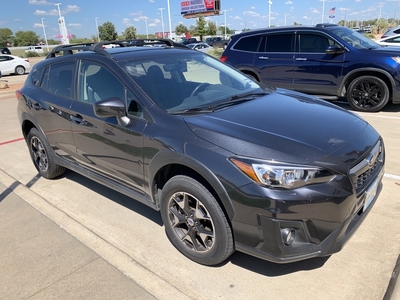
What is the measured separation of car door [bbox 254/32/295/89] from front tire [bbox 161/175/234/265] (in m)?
6.06

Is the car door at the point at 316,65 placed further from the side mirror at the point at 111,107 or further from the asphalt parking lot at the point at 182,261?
the side mirror at the point at 111,107

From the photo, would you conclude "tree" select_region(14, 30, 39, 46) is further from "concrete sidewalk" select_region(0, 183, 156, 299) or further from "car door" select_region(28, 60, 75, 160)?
"concrete sidewalk" select_region(0, 183, 156, 299)

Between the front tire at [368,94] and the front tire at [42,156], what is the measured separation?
6.02m

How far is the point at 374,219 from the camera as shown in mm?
3230

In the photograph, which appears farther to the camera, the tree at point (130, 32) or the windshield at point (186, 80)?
the tree at point (130, 32)

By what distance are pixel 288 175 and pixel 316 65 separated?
6.15 meters

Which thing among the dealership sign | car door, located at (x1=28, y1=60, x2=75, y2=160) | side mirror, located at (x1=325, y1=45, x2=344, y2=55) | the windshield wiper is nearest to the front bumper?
the windshield wiper

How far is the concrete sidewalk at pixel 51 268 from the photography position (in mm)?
2553

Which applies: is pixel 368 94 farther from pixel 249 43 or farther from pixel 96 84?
pixel 96 84

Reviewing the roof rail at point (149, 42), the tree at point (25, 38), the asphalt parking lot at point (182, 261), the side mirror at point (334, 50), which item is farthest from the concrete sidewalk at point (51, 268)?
the tree at point (25, 38)

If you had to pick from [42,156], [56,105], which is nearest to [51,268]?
[56,105]

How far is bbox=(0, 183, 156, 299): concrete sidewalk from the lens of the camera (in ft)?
8.38

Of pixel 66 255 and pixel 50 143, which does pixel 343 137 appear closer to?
pixel 66 255

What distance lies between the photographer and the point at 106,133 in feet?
10.6
